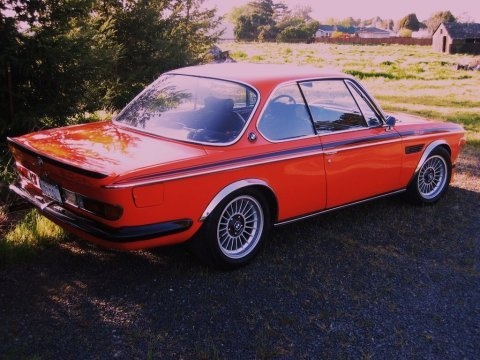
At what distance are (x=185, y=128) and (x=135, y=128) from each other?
1.65ft

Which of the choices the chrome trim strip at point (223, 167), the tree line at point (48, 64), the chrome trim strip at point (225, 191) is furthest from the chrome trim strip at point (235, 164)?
the tree line at point (48, 64)

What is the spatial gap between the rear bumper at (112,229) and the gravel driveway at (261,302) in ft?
1.52

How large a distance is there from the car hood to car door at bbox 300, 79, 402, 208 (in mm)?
1309

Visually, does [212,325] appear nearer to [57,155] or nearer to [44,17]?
[57,155]

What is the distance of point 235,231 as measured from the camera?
3777mm

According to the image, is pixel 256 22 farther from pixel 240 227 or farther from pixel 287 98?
pixel 240 227

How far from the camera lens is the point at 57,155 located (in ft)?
11.1

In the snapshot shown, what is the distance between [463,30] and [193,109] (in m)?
56.3

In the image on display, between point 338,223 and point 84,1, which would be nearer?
point 338,223

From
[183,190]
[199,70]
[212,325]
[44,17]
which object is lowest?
[212,325]

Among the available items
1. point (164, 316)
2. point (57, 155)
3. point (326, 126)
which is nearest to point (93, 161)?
point (57, 155)

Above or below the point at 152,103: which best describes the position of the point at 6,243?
below

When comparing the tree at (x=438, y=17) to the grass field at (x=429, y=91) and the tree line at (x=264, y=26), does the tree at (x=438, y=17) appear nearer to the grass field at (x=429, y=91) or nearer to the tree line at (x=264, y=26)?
the tree line at (x=264, y=26)

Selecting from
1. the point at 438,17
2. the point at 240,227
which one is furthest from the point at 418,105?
the point at 438,17
